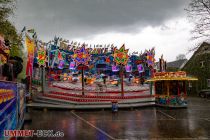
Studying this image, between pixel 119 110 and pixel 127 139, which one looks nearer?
pixel 127 139

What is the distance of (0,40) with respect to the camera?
22.5ft

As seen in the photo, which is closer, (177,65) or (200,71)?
(200,71)

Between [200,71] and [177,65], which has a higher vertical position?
[177,65]

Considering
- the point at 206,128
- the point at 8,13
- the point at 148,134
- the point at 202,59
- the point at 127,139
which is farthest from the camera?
the point at 202,59

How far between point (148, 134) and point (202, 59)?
30019mm

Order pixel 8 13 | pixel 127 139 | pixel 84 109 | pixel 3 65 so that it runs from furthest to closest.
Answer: pixel 8 13 → pixel 84 109 → pixel 127 139 → pixel 3 65

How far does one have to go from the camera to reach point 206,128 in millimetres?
12773

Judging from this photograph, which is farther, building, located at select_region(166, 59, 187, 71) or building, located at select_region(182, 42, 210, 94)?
building, located at select_region(166, 59, 187, 71)

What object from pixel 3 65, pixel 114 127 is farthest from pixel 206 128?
pixel 3 65

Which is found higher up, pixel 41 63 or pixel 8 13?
pixel 8 13

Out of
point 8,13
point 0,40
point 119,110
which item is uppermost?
point 8,13

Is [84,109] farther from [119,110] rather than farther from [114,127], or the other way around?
[114,127]

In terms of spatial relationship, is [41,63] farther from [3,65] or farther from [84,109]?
[3,65]

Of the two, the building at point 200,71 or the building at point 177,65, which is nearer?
the building at point 200,71
